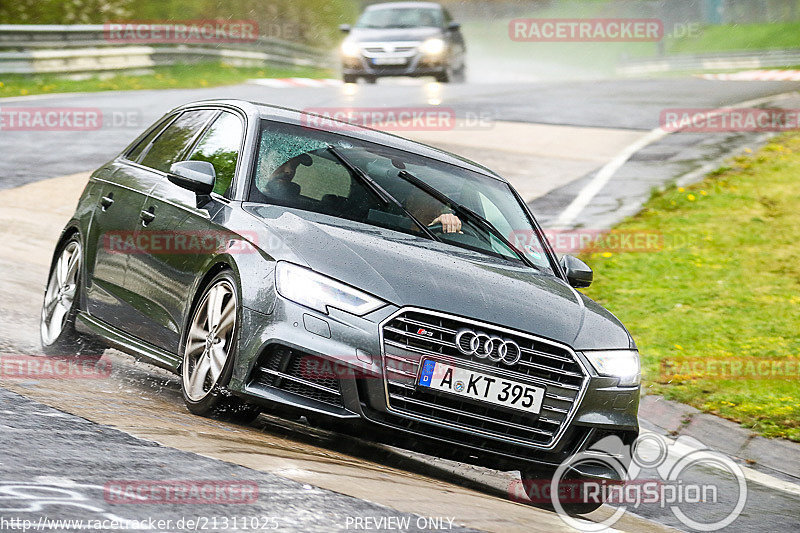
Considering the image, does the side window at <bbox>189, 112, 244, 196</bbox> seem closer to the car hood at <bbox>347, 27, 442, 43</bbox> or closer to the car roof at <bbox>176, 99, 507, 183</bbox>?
the car roof at <bbox>176, 99, 507, 183</bbox>

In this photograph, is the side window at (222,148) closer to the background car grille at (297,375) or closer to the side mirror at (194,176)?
the side mirror at (194,176)

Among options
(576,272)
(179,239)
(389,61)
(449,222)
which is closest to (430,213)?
(449,222)

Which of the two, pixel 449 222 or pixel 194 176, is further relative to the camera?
pixel 449 222

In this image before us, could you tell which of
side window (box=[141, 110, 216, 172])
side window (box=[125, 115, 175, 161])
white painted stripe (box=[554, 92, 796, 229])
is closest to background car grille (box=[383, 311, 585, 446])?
side window (box=[141, 110, 216, 172])

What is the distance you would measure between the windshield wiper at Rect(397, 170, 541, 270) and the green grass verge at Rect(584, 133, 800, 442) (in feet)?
7.21

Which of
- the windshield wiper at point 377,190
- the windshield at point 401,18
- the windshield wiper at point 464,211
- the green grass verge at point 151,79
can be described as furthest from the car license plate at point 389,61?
the windshield wiper at point 377,190

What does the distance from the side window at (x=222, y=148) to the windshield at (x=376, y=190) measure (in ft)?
0.53

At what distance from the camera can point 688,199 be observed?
15.4 meters

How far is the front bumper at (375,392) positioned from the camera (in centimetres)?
539

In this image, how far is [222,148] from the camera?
272 inches

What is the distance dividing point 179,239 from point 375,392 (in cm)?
165

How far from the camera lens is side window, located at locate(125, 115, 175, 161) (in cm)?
784

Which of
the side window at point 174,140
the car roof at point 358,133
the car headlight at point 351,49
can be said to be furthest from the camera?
the car headlight at point 351,49

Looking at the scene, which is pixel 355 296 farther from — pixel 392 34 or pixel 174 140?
pixel 392 34
